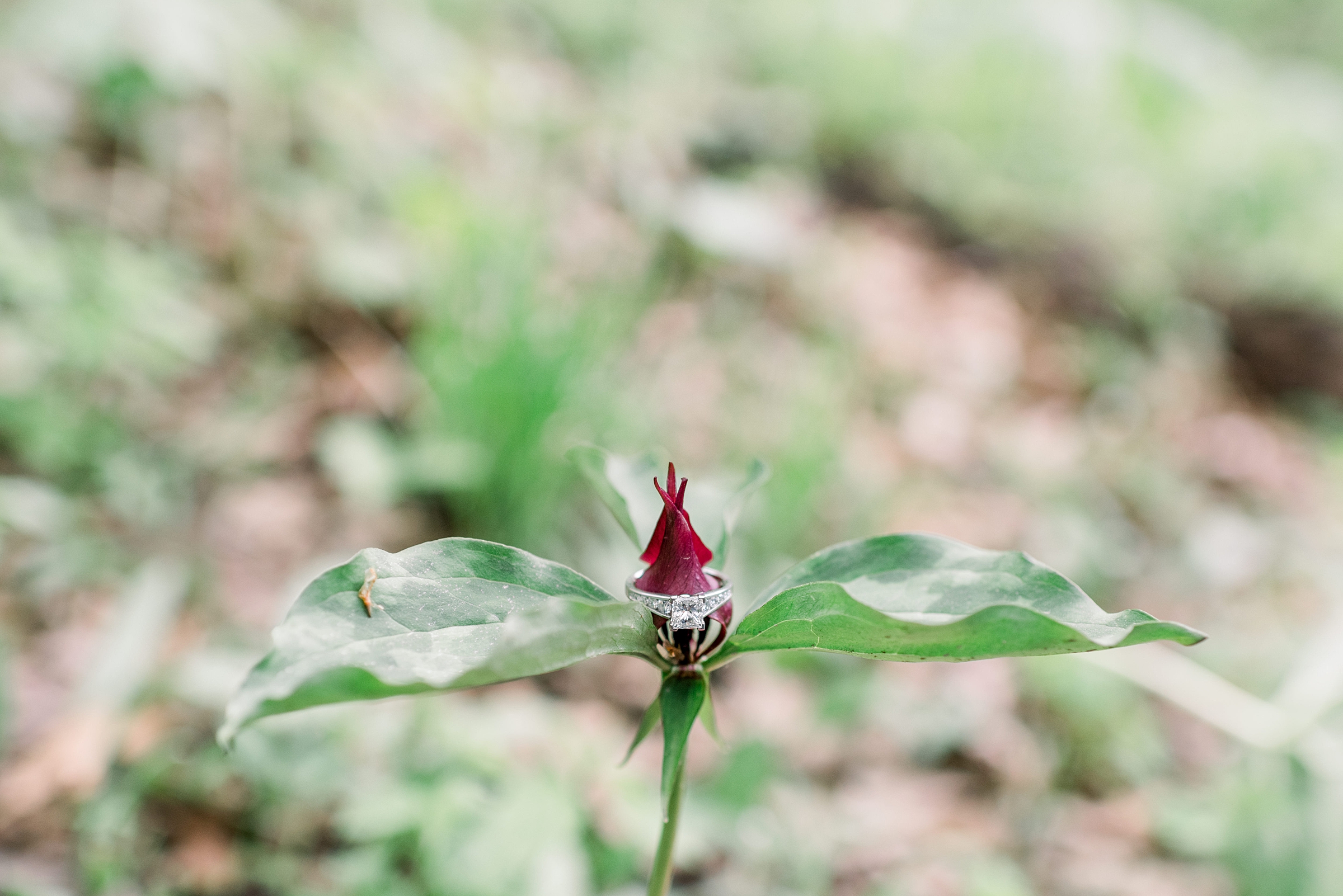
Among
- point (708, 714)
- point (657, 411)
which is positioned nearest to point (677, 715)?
point (708, 714)

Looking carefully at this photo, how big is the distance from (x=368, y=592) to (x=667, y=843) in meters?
0.23

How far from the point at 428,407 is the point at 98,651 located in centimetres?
68

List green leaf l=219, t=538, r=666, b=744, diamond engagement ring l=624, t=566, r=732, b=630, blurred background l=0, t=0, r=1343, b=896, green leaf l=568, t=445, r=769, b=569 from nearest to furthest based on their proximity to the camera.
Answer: green leaf l=219, t=538, r=666, b=744
diamond engagement ring l=624, t=566, r=732, b=630
green leaf l=568, t=445, r=769, b=569
blurred background l=0, t=0, r=1343, b=896

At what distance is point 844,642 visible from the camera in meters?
0.43

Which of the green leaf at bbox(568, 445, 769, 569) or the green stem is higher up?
the green leaf at bbox(568, 445, 769, 569)

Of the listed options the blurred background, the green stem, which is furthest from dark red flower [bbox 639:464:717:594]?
the blurred background

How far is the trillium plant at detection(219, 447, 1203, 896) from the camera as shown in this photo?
1.19ft

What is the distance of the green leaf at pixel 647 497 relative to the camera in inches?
21.9

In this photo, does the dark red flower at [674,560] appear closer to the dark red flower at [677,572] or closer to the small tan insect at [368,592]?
the dark red flower at [677,572]

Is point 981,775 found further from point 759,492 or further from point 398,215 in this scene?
point 398,215

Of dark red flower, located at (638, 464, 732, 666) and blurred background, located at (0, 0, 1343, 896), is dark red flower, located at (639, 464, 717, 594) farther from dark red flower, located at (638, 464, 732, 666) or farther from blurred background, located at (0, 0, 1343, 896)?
blurred background, located at (0, 0, 1343, 896)

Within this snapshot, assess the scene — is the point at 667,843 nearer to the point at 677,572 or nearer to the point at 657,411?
the point at 677,572

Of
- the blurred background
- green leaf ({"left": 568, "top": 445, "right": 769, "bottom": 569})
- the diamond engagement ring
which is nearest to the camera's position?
the diamond engagement ring

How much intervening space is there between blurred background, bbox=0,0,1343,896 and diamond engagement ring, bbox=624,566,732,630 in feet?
1.58
